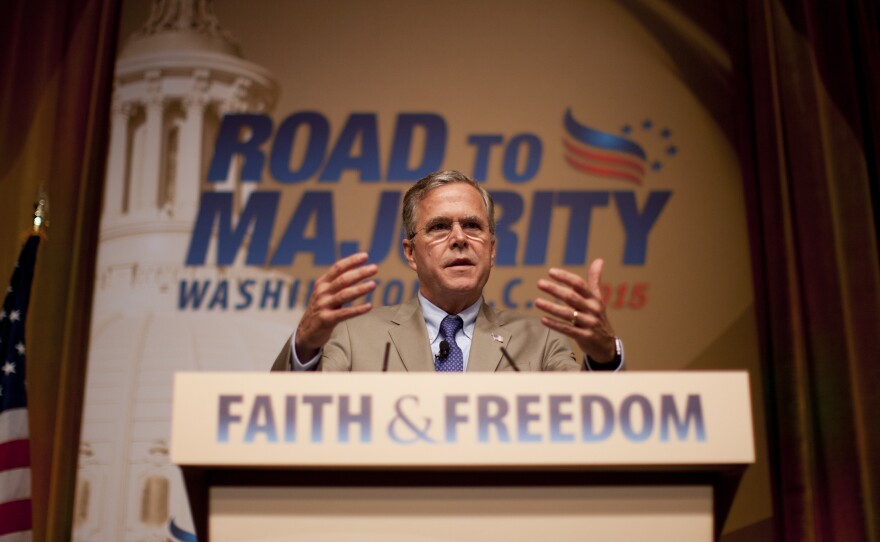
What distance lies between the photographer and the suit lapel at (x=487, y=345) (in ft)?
6.31

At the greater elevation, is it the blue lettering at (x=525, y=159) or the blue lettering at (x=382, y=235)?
the blue lettering at (x=525, y=159)

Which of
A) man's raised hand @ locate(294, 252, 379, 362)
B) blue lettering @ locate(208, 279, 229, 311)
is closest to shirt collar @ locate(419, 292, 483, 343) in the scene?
man's raised hand @ locate(294, 252, 379, 362)

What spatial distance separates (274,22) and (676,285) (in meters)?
2.13

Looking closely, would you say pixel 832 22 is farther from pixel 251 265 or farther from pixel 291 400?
pixel 291 400

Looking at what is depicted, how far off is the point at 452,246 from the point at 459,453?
107cm

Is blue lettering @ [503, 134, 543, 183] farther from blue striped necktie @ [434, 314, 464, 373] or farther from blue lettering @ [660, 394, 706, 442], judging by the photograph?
blue lettering @ [660, 394, 706, 442]

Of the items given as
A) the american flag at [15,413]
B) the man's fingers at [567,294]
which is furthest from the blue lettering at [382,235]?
the man's fingers at [567,294]

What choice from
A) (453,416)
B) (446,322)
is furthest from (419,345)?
(453,416)

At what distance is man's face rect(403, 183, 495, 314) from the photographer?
2.16 m

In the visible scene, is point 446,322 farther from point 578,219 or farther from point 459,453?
point 578,219

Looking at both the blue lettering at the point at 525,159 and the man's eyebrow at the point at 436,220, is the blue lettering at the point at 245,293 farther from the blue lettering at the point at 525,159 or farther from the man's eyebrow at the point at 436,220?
the man's eyebrow at the point at 436,220

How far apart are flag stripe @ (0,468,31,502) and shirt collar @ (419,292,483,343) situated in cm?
162

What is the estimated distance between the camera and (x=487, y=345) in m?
1.97

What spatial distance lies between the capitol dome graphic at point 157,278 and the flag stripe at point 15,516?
0.45 m
